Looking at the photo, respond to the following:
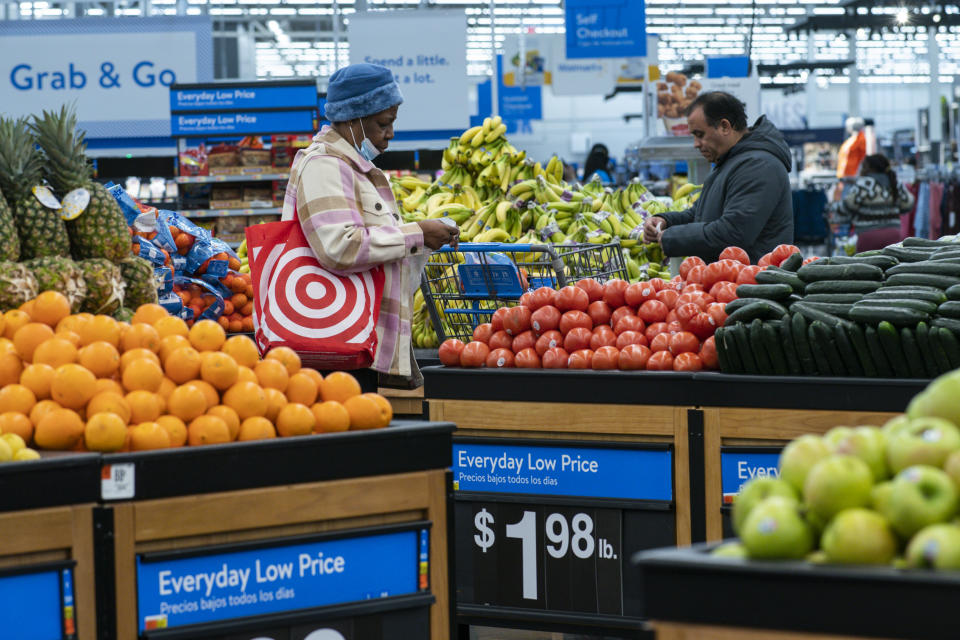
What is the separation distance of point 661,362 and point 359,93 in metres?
1.25

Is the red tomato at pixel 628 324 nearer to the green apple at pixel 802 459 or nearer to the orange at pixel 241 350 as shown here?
the orange at pixel 241 350

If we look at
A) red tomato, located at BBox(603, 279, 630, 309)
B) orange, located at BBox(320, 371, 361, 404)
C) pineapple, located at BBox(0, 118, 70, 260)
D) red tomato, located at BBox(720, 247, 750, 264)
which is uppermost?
pineapple, located at BBox(0, 118, 70, 260)

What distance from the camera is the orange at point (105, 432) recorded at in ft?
7.98

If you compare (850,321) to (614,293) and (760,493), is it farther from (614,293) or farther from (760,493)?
(760,493)

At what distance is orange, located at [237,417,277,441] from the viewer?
8.36ft

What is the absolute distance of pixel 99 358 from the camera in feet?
8.59

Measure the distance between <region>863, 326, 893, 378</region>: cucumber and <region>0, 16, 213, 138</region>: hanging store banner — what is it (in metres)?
10.7

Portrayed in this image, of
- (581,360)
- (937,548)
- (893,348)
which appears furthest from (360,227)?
→ (937,548)

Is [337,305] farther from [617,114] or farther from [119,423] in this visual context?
[617,114]

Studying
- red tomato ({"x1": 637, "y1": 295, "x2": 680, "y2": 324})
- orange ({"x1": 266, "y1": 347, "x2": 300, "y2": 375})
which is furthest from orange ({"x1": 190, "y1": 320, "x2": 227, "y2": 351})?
red tomato ({"x1": 637, "y1": 295, "x2": 680, "y2": 324})

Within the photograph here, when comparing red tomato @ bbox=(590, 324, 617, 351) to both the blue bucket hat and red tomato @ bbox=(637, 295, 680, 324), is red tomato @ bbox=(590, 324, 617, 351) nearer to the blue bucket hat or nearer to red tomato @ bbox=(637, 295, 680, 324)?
red tomato @ bbox=(637, 295, 680, 324)

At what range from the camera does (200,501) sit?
2432 mm

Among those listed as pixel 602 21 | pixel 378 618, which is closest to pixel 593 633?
pixel 378 618

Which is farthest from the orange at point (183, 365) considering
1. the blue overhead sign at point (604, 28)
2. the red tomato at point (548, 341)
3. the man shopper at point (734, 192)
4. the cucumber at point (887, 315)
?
the blue overhead sign at point (604, 28)
